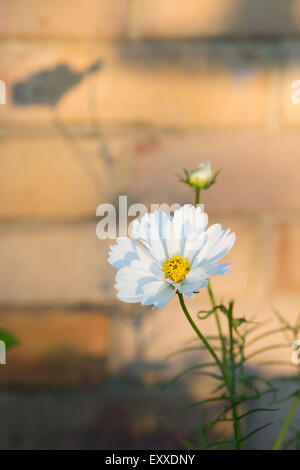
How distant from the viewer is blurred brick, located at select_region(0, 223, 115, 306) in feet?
2.67

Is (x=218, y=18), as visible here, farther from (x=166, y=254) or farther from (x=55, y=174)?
(x=166, y=254)

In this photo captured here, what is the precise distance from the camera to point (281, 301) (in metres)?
0.82

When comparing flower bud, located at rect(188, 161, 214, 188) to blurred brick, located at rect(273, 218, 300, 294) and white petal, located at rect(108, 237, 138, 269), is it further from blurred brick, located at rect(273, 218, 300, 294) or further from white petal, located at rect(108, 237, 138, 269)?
blurred brick, located at rect(273, 218, 300, 294)

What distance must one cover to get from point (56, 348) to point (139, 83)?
443mm

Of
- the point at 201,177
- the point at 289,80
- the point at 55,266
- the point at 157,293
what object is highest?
the point at 289,80

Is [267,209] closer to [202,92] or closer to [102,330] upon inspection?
[202,92]

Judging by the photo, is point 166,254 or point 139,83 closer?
point 166,254

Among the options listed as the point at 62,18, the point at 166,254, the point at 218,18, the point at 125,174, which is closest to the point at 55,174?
the point at 125,174

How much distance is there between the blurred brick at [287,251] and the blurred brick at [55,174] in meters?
0.26

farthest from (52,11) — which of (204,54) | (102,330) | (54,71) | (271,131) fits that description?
(102,330)

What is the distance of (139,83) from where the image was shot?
0.79 meters

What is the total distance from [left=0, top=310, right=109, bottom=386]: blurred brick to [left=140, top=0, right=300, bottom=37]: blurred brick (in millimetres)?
459

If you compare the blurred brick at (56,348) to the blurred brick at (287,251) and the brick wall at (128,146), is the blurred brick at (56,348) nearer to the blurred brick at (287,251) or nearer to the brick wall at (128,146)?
the brick wall at (128,146)

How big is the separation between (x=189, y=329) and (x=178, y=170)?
0.83 feet
